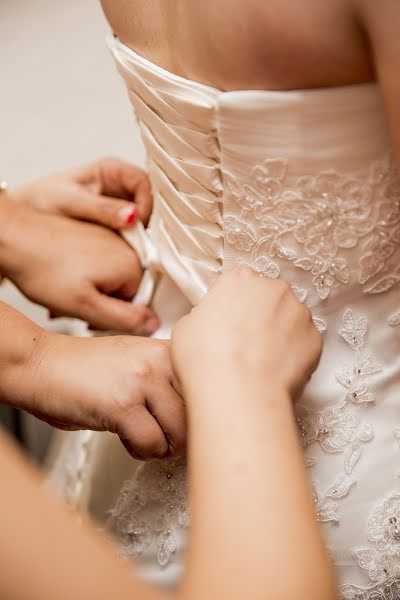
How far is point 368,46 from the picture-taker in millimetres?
525

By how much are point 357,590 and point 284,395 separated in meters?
0.24

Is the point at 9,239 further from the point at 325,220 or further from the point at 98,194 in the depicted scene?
the point at 325,220

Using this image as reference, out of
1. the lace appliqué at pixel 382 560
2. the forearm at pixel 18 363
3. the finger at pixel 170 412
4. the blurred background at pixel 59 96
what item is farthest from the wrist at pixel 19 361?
the blurred background at pixel 59 96

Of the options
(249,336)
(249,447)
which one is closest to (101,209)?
(249,336)

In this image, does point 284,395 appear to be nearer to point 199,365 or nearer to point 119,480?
point 199,365

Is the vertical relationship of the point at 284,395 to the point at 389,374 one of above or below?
above

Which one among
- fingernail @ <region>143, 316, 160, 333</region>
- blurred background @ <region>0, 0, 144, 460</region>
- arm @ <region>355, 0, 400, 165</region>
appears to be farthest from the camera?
blurred background @ <region>0, 0, 144, 460</region>

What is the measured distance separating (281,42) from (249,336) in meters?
0.23

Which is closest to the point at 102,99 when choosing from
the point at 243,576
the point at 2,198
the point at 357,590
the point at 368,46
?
the point at 2,198

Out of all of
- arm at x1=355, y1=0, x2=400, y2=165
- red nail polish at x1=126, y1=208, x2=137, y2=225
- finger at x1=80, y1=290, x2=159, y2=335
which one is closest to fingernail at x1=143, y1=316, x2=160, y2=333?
finger at x1=80, y1=290, x2=159, y2=335

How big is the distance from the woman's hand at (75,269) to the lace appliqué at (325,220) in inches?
8.4

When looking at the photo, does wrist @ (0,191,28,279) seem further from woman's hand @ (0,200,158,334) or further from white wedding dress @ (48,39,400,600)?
white wedding dress @ (48,39,400,600)

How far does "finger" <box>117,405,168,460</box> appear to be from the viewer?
62cm

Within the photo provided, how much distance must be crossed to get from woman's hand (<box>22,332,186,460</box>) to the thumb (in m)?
0.26
